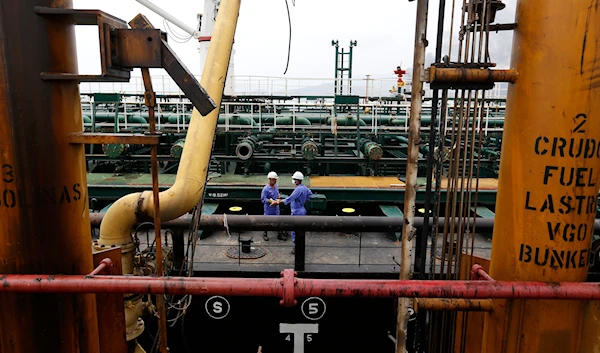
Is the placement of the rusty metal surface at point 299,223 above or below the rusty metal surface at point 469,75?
below

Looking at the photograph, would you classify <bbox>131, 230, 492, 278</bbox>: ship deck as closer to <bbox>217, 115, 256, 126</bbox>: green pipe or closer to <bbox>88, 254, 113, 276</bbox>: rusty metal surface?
<bbox>88, 254, 113, 276</bbox>: rusty metal surface

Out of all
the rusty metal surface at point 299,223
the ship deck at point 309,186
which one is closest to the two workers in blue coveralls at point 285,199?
the ship deck at point 309,186

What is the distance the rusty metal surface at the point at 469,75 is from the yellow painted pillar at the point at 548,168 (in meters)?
0.06

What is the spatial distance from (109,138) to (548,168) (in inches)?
90.6

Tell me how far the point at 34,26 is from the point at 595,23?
2752 millimetres

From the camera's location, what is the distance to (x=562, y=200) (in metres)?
2.13

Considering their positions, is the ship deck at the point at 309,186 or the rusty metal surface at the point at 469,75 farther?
the ship deck at the point at 309,186

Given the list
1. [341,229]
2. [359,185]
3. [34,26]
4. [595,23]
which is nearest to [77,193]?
[34,26]

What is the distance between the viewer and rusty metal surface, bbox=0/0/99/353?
6.55ft

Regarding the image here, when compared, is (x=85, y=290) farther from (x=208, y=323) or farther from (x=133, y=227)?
(x=208, y=323)

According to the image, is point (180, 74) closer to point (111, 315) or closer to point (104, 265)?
point (104, 265)

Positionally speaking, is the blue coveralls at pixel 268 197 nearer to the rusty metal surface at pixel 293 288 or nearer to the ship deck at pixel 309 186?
the ship deck at pixel 309 186

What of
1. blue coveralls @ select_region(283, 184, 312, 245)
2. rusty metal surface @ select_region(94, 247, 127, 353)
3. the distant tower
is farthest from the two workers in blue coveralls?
the distant tower

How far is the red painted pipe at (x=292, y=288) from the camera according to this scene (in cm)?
199
